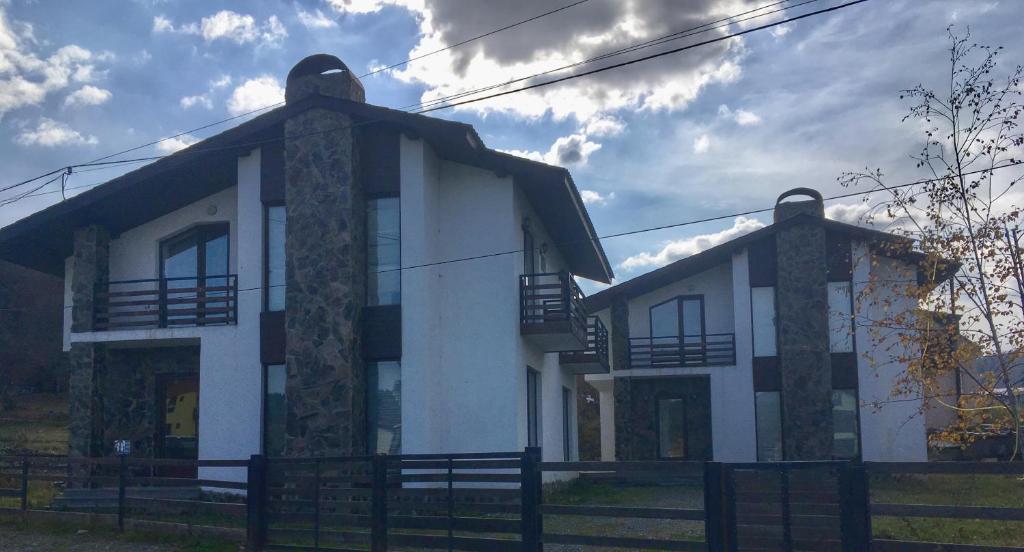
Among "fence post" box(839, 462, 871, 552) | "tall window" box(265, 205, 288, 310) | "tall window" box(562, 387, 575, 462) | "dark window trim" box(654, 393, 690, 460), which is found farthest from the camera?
"dark window trim" box(654, 393, 690, 460)

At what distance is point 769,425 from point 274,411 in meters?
14.4

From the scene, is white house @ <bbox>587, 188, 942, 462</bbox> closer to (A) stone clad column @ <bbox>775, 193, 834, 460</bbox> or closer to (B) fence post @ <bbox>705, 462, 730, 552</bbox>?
(A) stone clad column @ <bbox>775, 193, 834, 460</bbox>

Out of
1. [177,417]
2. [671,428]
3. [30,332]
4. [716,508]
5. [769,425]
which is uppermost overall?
[30,332]

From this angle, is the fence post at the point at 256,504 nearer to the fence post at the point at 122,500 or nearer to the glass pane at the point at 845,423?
the fence post at the point at 122,500

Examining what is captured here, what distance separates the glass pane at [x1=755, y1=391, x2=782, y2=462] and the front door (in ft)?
48.7

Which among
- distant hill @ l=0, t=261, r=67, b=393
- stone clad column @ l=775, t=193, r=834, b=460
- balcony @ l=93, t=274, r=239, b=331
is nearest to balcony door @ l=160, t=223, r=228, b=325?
balcony @ l=93, t=274, r=239, b=331

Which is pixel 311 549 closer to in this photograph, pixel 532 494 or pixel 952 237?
pixel 532 494

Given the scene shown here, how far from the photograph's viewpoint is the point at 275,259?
62.0ft

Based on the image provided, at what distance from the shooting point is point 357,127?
60.0 feet

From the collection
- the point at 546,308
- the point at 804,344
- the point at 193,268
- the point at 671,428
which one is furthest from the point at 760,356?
the point at 193,268

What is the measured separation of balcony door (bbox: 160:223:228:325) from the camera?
65.3 ft

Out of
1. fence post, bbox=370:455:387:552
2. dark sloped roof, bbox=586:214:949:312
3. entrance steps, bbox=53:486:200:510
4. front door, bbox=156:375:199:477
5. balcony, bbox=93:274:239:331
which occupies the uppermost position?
dark sloped roof, bbox=586:214:949:312

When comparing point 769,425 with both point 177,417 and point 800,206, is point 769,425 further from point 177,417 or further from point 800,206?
point 177,417

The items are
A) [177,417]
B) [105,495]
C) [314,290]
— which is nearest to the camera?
[105,495]
